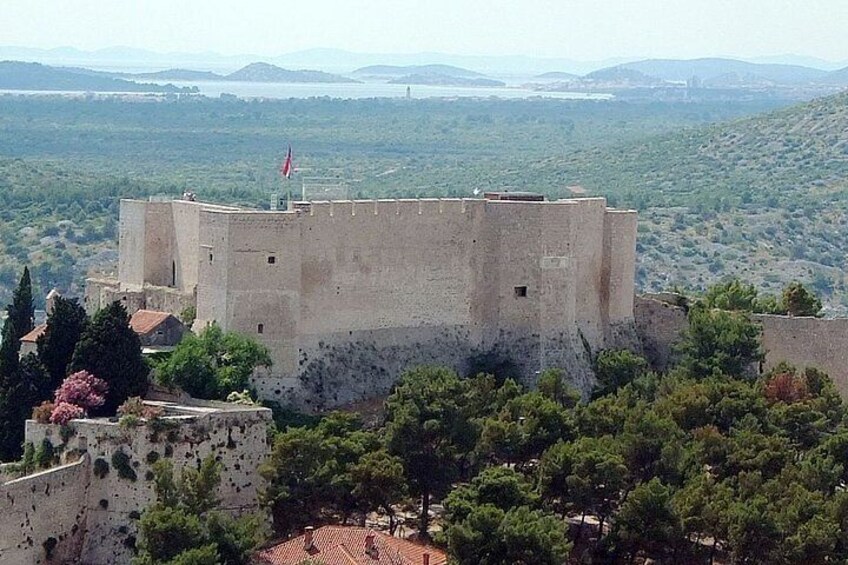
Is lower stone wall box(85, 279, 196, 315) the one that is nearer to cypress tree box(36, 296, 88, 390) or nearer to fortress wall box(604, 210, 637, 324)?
cypress tree box(36, 296, 88, 390)

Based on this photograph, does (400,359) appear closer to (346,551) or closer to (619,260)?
(619,260)

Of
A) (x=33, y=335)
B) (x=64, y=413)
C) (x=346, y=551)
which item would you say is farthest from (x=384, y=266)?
(x=346, y=551)

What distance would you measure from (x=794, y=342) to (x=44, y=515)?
20747 millimetres

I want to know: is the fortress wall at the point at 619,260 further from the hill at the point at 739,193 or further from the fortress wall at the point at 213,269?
the hill at the point at 739,193

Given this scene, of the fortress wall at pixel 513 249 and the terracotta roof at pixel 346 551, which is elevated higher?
the fortress wall at pixel 513 249

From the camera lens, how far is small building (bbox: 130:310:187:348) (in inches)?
1763

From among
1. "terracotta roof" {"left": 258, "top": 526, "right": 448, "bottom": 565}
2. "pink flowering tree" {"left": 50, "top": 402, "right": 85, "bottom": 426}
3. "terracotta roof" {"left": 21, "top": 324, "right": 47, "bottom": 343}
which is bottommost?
"terracotta roof" {"left": 258, "top": 526, "right": 448, "bottom": 565}

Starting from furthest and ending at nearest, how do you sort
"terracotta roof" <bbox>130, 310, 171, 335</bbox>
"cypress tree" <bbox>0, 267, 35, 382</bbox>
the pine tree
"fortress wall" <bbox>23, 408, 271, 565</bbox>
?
"terracotta roof" <bbox>130, 310, 171, 335</bbox>, "cypress tree" <bbox>0, 267, 35, 382</bbox>, the pine tree, "fortress wall" <bbox>23, 408, 271, 565</bbox>

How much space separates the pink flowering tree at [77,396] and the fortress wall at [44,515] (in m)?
1.00

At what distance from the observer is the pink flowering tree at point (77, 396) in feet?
125

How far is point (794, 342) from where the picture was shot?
50.8 meters

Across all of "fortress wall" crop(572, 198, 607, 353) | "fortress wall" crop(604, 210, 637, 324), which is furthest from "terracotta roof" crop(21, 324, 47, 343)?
"fortress wall" crop(604, 210, 637, 324)

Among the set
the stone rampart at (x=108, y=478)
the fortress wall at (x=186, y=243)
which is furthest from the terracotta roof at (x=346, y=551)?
the fortress wall at (x=186, y=243)

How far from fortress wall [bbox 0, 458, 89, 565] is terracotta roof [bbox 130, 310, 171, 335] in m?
7.68
